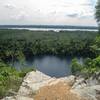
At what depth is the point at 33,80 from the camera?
1091cm

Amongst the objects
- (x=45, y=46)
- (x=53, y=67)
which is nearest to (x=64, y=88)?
(x=53, y=67)

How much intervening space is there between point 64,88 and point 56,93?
0.39 metres

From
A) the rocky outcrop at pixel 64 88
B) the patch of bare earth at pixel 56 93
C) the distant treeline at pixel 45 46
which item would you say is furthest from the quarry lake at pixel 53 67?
the patch of bare earth at pixel 56 93

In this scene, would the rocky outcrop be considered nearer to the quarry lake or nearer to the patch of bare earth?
the patch of bare earth

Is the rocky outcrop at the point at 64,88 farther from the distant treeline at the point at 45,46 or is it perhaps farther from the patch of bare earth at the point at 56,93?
the distant treeline at the point at 45,46

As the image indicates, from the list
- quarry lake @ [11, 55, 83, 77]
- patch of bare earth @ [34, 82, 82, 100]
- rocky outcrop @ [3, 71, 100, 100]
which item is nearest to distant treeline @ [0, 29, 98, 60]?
quarry lake @ [11, 55, 83, 77]

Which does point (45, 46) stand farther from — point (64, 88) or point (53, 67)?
point (64, 88)

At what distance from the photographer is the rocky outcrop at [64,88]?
30.7 ft

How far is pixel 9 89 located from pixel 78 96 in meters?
2.27

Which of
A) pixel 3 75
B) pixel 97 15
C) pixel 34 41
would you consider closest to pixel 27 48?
pixel 34 41

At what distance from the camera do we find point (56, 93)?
373 inches

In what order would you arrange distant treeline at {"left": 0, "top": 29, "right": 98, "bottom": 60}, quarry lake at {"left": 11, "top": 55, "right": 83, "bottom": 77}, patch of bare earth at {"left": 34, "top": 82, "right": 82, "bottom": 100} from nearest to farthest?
patch of bare earth at {"left": 34, "top": 82, "right": 82, "bottom": 100} → quarry lake at {"left": 11, "top": 55, "right": 83, "bottom": 77} → distant treeline at {"left": 0, "top": 29, "right": 98, "bottom": 60}

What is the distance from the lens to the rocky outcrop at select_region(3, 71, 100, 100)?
9.37 meters

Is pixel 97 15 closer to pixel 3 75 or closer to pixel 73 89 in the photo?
pixel 3 75
